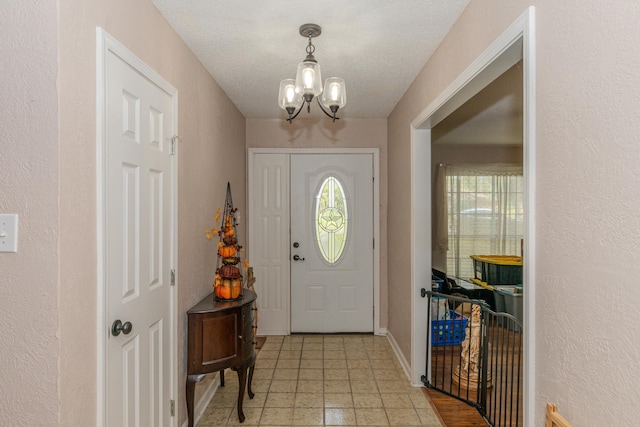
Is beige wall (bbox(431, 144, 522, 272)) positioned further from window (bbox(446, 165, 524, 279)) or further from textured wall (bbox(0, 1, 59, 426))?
textured wall (bbox(0, 1, 59, 426))

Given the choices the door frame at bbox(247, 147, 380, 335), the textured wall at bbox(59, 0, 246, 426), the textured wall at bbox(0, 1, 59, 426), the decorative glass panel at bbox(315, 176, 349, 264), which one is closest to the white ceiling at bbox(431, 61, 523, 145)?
the door frame at bbox(247, 147, 380, 335)

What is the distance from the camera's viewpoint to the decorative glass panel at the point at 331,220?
181 inches

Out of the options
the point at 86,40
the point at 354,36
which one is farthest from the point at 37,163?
the point at 354,36

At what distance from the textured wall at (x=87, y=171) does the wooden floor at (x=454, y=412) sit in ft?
5.61

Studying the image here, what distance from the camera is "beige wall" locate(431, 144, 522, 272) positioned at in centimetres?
571

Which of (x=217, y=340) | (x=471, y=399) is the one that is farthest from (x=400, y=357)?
(x=217, y=340)

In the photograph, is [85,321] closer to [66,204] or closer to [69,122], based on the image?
[66,204]

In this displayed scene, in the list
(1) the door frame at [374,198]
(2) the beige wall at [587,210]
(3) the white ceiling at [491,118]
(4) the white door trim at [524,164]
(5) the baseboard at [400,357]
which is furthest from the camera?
(1) the door frame at [374,198]

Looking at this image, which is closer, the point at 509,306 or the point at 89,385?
the point at 89,385

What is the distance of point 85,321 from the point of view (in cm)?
146

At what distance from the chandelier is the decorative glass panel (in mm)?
2313

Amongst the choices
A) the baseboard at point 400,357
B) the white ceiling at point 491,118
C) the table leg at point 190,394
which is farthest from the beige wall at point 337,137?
the table leg at point 190,394

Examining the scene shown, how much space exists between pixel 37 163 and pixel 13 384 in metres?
0.72

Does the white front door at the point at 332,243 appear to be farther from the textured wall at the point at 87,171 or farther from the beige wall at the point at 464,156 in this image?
the textured wall at the point at 87,171
